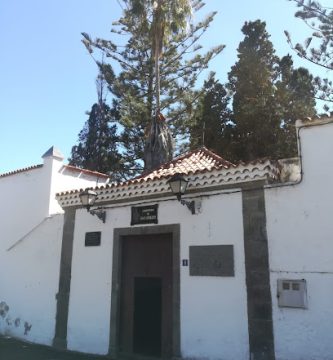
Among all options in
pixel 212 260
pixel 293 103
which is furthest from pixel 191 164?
pixel 293 103

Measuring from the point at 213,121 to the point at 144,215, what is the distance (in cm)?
1263

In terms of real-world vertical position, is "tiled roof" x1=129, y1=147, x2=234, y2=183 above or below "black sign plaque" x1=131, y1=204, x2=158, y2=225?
above

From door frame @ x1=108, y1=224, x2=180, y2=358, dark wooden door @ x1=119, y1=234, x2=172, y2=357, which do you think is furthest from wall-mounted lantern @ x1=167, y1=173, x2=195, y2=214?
dark wooden door @ x1=119, y1=234, x2=172, y2=357

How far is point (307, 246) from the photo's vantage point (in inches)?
240

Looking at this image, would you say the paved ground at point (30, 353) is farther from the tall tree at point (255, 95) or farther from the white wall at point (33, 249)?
the tall tree at point (255, 95)

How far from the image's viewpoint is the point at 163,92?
22.2 m

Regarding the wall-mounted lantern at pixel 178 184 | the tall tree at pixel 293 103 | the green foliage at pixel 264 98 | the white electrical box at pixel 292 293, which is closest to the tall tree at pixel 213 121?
the green foliage at pixel 264 98

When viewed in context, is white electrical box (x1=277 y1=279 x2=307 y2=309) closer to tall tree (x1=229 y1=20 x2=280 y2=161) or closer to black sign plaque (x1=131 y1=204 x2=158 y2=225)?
black sign plaque (x1=131 y1=204 x2=158 y2=225)

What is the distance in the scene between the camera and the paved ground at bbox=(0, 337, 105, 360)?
7906 mm

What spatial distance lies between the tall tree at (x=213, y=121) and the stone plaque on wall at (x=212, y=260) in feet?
38.9

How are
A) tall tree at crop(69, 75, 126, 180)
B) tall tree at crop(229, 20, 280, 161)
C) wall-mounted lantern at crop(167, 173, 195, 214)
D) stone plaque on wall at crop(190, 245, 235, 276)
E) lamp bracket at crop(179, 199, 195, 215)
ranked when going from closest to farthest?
stone plaque on wall at crop(190, 245, 235, 276), wall-mounted lantern at crop(167, 173, 195, 214), lamp bracket at crop(179, 199, 195, 215), tall tree at crop(229, 20, 280, 161), tall tree at crop(69, 75, 126, 180)

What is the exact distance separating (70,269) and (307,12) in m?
11.2

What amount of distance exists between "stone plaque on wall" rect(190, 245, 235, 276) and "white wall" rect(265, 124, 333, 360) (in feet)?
2.40

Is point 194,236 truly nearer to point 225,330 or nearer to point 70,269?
point 225,330
